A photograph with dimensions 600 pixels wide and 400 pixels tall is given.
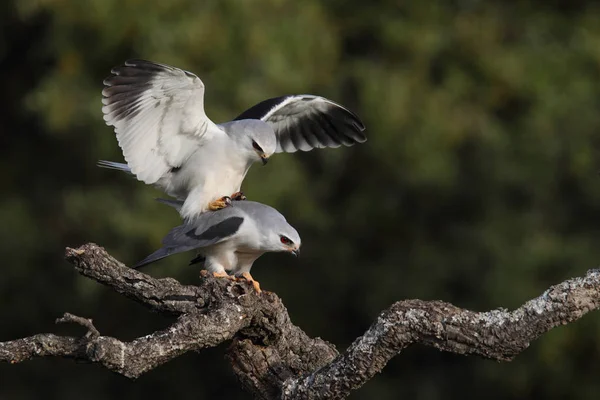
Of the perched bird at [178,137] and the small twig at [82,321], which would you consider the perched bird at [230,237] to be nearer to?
the perched bird at [178,137]

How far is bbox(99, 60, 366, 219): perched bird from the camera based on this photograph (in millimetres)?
5031

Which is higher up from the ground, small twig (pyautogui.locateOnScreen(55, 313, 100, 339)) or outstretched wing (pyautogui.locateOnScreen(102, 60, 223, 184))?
outstretched wing (pyautogui.locateOnScreen(102, 60, 223, 184))

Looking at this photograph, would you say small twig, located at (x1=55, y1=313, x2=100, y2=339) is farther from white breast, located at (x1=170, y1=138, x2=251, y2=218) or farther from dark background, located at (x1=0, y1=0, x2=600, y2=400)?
dark background, located at (x1=0, y1=0, x2=600, y2=400)

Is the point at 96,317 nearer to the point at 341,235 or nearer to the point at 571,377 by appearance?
the point at 341,235

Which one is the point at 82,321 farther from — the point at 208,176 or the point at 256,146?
the point at 256,146

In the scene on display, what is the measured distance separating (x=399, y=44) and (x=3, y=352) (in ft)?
23.6

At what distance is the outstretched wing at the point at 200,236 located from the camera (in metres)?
4.68

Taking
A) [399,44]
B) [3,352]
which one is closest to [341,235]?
[399,44]

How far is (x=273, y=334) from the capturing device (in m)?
4.34

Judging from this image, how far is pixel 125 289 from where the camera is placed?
4.14 meters

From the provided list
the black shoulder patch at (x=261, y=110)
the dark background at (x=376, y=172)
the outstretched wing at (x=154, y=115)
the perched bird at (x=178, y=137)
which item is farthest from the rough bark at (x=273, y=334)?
the dark background at (x=376, y=172)

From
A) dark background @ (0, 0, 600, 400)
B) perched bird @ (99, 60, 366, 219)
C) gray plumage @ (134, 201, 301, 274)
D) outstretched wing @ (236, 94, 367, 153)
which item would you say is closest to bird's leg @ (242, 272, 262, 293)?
gray plumage @ (134, 201, 301, 274)

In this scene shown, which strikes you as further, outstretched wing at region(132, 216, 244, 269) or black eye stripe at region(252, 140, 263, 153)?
black eye stripe at region(252, 140, 263, 153)

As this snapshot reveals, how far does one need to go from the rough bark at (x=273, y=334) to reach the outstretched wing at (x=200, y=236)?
31cm
